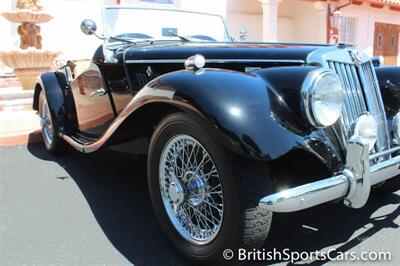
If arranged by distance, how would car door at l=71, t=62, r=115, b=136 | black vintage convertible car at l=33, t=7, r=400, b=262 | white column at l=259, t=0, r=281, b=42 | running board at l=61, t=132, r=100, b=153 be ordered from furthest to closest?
white column at l=259, t=0, r=281, b=42
car door at l=71, t=62, r=115, b=136
running board at l=61, t=132, r=100, b=153
black vintage convertible car at l=33, t=7, r=400, b=262

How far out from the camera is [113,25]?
3557mm

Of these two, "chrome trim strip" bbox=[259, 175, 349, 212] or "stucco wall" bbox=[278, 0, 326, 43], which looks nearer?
"chrome trim strip" bbox=[259, 175, 349, 212]

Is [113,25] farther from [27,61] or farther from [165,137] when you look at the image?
[27,61]

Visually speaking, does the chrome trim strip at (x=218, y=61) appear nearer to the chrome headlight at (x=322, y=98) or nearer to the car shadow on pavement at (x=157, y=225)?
the chrome headlight at (x=322, y=98)

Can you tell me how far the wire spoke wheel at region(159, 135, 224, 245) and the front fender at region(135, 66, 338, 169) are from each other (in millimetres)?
227

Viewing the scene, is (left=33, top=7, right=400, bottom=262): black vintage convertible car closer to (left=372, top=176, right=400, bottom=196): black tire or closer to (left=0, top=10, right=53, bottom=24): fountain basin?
(left=372, top=176, right=400, bottom=196): black tire

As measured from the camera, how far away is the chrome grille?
7.55ft

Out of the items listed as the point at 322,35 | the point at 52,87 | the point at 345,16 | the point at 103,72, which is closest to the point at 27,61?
the point at 52,87

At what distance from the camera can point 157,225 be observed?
2691 mm

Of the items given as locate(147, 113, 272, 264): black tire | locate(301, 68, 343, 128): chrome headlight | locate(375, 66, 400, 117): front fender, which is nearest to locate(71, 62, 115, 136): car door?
locate(147, 113, 272, 264): black tire

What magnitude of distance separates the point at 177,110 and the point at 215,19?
6.69 feet

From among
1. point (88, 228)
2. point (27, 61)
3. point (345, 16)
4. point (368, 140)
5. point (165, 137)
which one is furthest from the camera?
point (345, 16)

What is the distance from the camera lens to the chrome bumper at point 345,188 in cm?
178

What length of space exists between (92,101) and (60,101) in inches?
30.6
